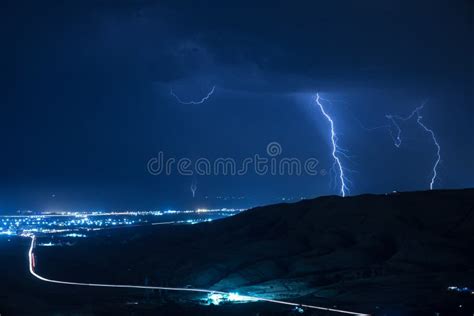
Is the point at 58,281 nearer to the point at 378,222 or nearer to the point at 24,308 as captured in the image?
the point at 24,308

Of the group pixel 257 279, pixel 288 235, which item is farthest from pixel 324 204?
pixel 257 279

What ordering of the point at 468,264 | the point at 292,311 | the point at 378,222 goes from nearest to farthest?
the point at 292,311, the point at 468,264, the point at 378,222

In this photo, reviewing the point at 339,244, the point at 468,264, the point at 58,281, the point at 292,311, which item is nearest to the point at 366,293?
the point at 292,311

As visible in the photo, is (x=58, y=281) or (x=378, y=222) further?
(x=378, y=222)

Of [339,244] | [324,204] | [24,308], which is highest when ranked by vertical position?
[324,204]

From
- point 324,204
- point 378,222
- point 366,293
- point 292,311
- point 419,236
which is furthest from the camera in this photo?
point 324,204

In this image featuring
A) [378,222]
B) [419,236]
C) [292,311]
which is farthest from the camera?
[378,222]

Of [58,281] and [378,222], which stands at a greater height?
[378,222]

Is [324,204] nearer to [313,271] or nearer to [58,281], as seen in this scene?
[313,271]

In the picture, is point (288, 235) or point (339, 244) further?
point (288, 235)
